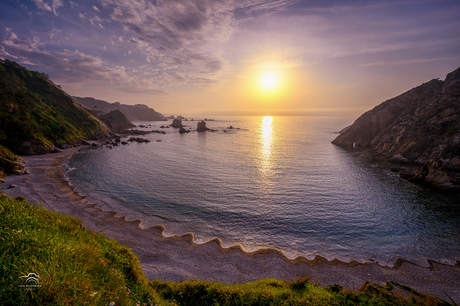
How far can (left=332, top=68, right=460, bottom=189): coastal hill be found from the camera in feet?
169

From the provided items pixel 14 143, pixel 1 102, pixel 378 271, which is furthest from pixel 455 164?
pixel 1 102

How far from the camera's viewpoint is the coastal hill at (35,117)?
5428 centimetres

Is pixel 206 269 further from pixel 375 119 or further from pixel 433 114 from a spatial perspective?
pixel 375 119

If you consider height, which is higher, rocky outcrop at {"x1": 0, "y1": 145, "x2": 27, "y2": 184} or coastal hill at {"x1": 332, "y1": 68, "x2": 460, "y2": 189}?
coastal hill at {"x1": 332, "y1": 68, "x2": 460, "y2": 189}

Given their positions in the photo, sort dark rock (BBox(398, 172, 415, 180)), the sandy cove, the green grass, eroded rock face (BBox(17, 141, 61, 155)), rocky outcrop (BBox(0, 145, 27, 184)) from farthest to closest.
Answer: eroded rock face (BBox(17, 141, 61, 155)) → dark rock (BBox(398, 172, 415, 180)) → rocky outcrop (BBox(0, 145, 27, 184)) → the sandy cove → the green grass

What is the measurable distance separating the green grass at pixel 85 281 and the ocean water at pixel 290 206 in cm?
1292

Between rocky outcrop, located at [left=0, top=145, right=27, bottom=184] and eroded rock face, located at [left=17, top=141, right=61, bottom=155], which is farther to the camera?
eroded rock face, located at [left=17, top=141, right=61, bottom=155]

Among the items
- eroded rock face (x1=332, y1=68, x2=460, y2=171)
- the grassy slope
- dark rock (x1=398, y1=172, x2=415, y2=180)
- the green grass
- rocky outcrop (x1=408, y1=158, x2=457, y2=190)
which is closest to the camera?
A: the green grass

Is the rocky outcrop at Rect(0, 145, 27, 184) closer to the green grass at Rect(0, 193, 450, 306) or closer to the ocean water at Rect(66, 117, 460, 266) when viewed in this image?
the ocean water at Rect(66, 117, 460, 266)

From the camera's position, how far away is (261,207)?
33.2 metres

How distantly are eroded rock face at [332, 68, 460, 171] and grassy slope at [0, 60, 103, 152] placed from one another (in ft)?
386

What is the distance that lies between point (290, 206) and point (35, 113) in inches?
3822

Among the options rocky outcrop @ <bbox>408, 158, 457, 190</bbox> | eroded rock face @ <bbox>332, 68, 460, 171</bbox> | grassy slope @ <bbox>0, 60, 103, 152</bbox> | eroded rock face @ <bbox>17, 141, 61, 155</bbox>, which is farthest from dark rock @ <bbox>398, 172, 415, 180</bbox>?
grassy slope @ <bbox>0, 60, 103, 152</bbox>

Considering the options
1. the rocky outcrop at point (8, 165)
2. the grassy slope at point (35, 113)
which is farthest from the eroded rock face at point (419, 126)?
the grassy slope at point (35, 113)
